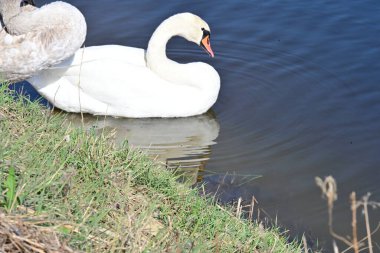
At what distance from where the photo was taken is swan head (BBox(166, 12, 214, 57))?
7.95m

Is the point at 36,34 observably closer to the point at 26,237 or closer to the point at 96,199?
the point at 96,199

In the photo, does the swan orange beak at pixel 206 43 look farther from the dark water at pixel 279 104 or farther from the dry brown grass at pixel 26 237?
the dry brown grass at pixel 26 237

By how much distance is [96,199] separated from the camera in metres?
3.91

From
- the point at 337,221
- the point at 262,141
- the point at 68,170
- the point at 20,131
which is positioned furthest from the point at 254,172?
the point at 68,170

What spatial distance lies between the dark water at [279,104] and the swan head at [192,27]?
1.81 ft

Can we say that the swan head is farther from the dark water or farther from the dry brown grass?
the dry brown grass

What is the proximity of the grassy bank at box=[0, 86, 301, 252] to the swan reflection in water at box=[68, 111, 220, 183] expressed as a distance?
5.97ft

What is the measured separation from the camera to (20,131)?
15.0ft

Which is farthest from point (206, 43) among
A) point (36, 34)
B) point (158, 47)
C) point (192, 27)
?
point (36, 34)

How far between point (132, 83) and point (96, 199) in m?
3.88

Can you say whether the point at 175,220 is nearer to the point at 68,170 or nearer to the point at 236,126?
the point at 68,170

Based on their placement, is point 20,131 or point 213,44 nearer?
point 20,131

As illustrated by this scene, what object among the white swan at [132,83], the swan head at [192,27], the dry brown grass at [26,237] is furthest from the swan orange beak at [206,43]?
the dry brown grass at [26,237]

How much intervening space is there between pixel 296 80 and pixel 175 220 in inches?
167
